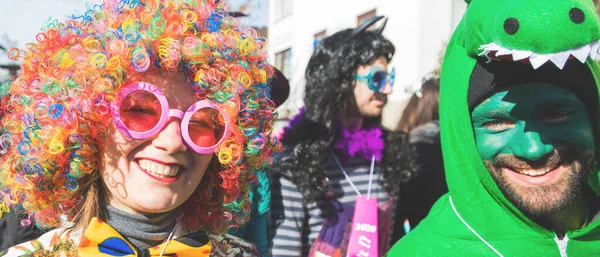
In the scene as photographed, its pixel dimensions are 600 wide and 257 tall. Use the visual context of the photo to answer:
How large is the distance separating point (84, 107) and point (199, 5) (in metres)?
0.48

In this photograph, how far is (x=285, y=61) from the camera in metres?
15.7

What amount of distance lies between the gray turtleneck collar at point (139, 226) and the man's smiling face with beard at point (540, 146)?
45.2 inches

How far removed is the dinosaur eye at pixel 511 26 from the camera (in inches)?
70.8

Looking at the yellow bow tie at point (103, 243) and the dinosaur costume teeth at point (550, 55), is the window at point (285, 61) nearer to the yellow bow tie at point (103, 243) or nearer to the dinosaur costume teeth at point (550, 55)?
the dinosaur costume teeth at point (550, 55)

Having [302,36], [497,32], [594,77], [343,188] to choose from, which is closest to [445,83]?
[497,32]

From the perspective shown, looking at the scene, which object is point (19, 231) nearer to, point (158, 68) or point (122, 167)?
point (122, 167)

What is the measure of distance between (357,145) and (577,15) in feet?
5.12

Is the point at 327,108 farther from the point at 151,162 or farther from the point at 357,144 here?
the point at 151,162

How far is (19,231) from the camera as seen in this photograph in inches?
97.4

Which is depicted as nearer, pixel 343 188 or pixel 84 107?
pixel 84 107

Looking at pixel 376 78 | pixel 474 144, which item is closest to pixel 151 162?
pixel 474 144

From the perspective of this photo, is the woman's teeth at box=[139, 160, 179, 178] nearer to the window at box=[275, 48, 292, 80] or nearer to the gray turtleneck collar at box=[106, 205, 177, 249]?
the gray turtleneck collar at box=[106, 205, 177, 249]

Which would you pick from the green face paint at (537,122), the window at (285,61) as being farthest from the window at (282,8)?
the green face paint at (537,122)

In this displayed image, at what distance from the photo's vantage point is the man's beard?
6.23 ft
